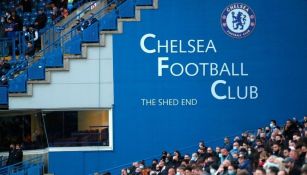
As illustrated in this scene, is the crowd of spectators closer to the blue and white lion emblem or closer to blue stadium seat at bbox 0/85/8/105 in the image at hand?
the blue and white lion emblem

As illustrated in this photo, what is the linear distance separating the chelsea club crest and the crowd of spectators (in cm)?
445

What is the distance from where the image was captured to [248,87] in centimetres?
2789

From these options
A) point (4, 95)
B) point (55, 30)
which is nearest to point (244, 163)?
point (4, 95)

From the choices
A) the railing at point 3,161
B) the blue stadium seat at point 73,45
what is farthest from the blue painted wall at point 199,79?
the railing at point 3,161

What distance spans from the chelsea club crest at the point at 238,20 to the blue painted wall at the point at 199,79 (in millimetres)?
170

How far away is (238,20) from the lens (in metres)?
28.0

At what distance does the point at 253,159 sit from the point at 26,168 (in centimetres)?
1123

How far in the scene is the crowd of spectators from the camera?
611 inches

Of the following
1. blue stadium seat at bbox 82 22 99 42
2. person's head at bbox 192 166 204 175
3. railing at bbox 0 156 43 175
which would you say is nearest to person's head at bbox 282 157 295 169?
person's head at bbox 192 166 204 175

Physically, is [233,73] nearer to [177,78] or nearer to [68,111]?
[177,78]

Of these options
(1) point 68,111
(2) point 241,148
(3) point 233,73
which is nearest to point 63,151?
(1) point 68,111

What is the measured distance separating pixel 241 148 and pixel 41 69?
985 centimetres

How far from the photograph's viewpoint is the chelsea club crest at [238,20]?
91.4 ft

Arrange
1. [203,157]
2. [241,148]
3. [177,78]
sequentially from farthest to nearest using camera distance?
[177,78] < [203,157] < [241,148]
